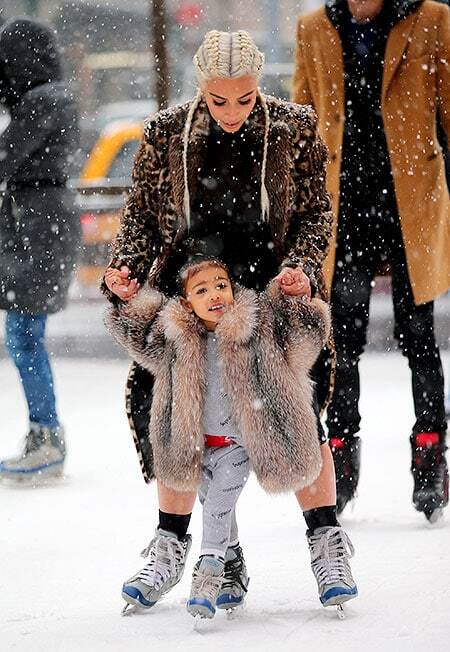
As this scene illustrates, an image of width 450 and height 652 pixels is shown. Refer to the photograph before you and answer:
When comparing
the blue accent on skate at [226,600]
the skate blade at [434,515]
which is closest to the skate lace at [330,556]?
the blue accent on skate at [226,600]

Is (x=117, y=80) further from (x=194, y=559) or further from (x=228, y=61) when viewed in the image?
(x=228, y=61)

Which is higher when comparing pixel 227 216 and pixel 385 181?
pixel 227 216

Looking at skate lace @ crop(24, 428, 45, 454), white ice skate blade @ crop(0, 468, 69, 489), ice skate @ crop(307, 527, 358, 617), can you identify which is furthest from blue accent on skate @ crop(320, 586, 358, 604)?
skate lace @ crop(24, 428, 45, 454)

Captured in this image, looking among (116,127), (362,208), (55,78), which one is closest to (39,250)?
(55,78)

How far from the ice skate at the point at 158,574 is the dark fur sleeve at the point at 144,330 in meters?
0.47

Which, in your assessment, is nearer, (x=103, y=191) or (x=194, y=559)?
(x=194, y=559)

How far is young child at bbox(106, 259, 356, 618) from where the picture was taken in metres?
3.89

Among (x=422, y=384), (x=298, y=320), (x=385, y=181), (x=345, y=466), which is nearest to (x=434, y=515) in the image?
(x=345, y=466)

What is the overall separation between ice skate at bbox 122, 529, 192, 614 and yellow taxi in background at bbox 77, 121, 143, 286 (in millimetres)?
5556

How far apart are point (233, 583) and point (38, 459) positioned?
7.18ft

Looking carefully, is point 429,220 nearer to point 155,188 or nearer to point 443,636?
point 155,188

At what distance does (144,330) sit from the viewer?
13.2ft

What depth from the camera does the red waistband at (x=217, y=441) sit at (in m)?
3.96

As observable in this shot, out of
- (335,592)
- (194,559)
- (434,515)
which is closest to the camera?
(335,592)
